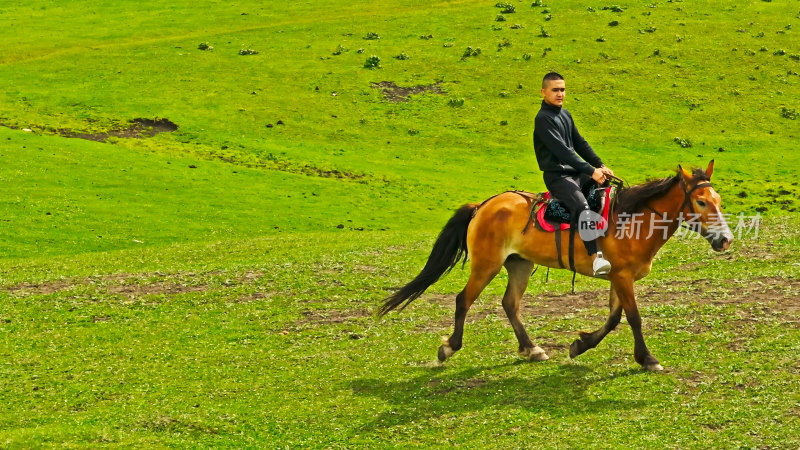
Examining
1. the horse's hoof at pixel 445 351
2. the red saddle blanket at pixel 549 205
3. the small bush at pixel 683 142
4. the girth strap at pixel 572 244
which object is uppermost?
the red saddle blanket at pixel 549 205

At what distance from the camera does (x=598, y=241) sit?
16375 mm

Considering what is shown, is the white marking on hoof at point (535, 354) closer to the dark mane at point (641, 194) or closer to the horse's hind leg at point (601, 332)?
the horse's hind leg at point (601, 332)

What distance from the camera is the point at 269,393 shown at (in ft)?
55.7

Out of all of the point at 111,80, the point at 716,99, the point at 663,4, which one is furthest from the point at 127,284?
the point at 663,4

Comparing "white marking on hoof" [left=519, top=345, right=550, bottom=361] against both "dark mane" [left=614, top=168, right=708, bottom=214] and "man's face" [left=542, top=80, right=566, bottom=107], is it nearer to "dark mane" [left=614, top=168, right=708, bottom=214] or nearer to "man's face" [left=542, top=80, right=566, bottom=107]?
"dark mane" [left=614, top=168, right=708, bottom=214]

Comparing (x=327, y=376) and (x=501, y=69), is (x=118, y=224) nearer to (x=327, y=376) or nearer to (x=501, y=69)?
(x=327, y=376)

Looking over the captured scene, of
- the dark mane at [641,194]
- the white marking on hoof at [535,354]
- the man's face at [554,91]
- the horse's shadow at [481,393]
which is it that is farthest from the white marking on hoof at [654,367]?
the man's face at [554,91]

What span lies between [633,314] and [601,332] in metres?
0.90

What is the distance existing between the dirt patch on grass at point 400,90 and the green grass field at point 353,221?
1.27 ft

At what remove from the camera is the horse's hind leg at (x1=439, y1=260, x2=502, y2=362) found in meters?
17.4

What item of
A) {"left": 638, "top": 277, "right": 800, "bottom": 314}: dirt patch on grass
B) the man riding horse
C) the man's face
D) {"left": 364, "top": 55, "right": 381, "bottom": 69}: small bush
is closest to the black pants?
the man riding horse

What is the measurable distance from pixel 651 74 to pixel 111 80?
43.0 metres

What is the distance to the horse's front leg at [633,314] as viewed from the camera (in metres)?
16.1

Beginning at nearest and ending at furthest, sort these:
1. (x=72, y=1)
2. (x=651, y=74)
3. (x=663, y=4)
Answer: (x=651, y=74) → (x=663, y=4) → (x=72, y=1)
